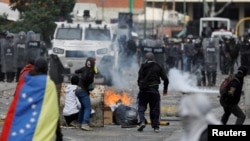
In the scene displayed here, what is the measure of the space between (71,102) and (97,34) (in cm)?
1385

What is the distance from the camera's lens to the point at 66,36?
31.5 metres

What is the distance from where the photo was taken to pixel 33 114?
32.1ft

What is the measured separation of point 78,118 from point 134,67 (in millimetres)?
22128

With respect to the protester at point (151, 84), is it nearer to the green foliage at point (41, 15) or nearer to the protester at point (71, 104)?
the protester at point (71, 104)

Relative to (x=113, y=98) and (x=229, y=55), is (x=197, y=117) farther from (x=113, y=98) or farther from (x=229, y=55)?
(x=229, y=55)

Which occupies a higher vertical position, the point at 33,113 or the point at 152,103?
the point at 33,113

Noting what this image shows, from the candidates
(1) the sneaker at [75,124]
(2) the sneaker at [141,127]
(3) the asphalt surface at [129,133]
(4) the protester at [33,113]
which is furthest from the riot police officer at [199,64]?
(4) the protester at [33,113]

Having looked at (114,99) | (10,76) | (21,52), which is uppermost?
(114,99)

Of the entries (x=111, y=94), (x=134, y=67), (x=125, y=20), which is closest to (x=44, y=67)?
(x=111, y=94)

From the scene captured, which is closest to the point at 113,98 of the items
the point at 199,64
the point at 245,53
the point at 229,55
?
the point at 199,64

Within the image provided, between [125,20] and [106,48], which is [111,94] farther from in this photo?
[125,20]

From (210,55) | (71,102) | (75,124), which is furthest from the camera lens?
(210,55)

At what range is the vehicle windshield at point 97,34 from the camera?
3114 centimetres

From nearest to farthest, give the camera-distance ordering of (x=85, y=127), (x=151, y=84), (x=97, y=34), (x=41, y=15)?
(x=151, y=84), (x=85, y=127), (x=97, y=34), (x=41, y=15)
